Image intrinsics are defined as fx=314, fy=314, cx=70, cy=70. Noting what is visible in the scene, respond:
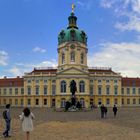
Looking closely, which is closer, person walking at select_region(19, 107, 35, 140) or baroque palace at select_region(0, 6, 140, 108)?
person walking at select_region(19, 107, 35, 140)

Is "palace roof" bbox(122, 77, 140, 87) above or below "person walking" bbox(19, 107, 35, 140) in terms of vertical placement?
above

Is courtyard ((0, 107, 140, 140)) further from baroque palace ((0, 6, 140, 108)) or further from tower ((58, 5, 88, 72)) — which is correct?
tower ((58, 5, 88, 72))

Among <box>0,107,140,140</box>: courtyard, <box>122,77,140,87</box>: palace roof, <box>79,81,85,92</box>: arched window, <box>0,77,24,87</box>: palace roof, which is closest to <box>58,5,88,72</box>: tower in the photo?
<box>79,81,85,92</box>: arched window

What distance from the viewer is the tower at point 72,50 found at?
8856 centimetres

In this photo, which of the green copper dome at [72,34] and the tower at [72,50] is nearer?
the tower at [72,50]

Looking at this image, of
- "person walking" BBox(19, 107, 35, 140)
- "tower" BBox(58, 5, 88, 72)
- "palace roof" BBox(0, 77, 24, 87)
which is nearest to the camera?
"person walking" BBox(19, 107, 35, 140)

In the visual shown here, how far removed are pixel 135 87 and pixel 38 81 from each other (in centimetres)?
3099

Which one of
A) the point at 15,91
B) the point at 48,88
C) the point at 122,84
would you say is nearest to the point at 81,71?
the point at 48,88

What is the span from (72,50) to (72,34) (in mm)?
4622

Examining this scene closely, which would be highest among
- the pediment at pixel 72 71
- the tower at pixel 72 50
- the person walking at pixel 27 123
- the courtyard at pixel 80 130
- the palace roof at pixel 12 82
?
the tower at pixel 72 50

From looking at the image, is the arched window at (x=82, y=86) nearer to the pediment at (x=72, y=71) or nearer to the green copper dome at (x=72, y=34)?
the pediment at (x=72, y=71)

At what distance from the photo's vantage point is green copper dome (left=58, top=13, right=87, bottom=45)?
8931 cm

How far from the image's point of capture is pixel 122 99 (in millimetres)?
98062

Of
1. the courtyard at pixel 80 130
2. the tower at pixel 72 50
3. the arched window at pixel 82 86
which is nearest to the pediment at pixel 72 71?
the tower at pixel 72 50
